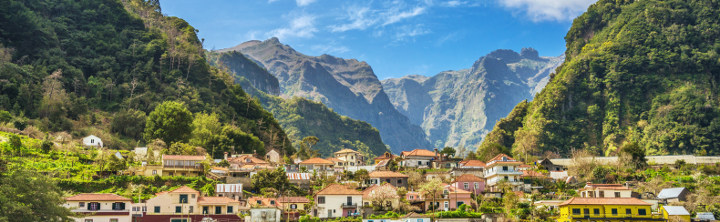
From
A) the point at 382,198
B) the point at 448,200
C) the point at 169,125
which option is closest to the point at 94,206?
the point at 382,198

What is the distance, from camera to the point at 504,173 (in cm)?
8700

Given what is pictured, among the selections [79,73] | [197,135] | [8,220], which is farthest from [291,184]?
[79,73]

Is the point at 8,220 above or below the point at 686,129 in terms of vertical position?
below

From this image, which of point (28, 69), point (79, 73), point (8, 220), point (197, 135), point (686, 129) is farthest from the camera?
point (686, 129)

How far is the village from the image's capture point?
219ft

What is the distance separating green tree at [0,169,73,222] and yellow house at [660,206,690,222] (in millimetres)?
58167

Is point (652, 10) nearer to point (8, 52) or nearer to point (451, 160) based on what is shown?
point (451, 160)

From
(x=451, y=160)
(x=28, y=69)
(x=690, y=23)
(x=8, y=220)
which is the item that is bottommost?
(x=8, y=220)

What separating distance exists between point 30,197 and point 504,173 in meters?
58.3

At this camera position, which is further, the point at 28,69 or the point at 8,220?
the point at 28,69

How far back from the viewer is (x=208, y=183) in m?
78.3

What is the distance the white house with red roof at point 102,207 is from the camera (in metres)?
62.0

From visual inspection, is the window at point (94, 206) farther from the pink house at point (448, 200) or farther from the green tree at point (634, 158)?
the green tree at point (634, 158)

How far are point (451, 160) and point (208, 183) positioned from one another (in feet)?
148
